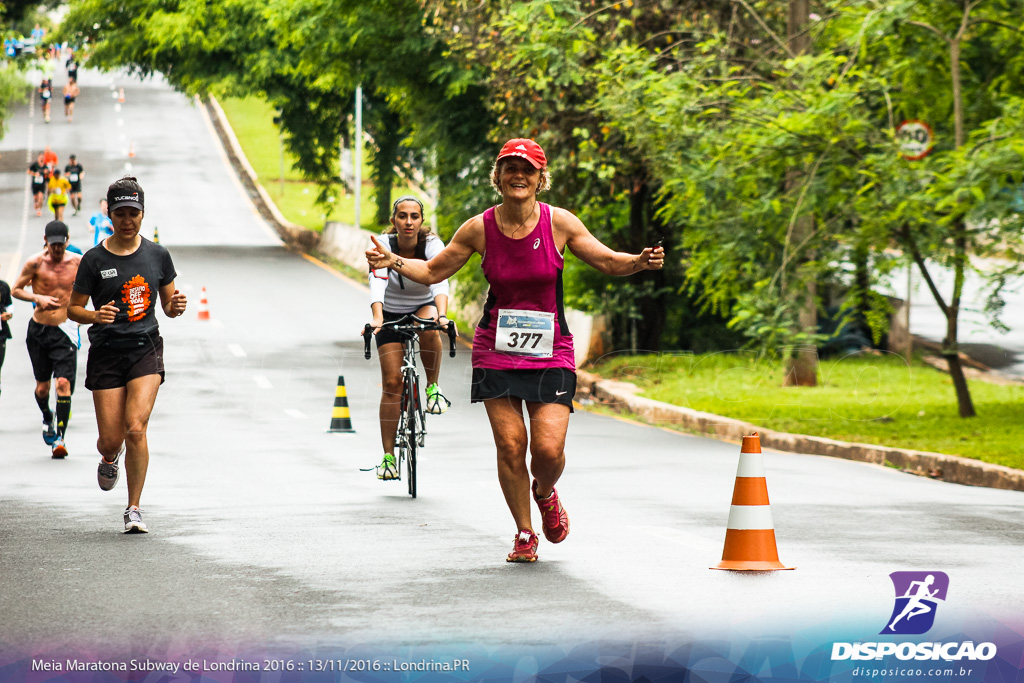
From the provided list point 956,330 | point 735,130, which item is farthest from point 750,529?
point 956,330

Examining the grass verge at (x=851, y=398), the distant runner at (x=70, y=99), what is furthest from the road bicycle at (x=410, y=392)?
the distant runner at (x=70, y=99)

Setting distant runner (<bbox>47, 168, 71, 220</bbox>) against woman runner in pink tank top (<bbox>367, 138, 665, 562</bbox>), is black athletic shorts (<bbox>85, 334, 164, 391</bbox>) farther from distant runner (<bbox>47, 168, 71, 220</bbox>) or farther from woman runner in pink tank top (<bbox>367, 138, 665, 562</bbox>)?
distant runner (<bbox>47, 168, 71, 220</bbox>)

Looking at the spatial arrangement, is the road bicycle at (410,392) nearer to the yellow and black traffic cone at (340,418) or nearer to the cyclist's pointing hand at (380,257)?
the cyclist's pointing hand at (380,257)

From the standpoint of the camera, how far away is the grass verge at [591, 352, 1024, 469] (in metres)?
14.6

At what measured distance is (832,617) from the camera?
6410 millimetres

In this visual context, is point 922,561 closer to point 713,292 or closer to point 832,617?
point 832,617

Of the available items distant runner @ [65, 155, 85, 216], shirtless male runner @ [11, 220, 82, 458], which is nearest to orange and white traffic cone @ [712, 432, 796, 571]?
shirtless male runner @ [11, 220, 82, 458]

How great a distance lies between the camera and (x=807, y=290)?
16.4m

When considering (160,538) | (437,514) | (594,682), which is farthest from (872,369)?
(594,682)

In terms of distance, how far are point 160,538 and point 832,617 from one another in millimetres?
4050

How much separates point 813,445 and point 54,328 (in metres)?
7.06

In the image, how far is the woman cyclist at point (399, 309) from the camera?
34.5 feet

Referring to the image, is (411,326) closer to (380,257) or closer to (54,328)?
(380,257)

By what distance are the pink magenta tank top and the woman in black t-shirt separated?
2.12 metres
